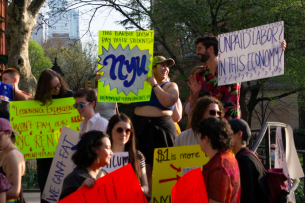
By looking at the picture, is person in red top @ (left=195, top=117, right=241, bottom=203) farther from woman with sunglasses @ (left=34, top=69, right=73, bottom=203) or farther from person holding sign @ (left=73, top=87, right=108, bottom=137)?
woman with sunglasses @ (left=34, top=69, right=73, bottom=203)

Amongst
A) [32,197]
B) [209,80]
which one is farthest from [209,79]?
[32,197]

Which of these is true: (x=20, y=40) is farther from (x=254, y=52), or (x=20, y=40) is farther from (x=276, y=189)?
(x=276, y=189)

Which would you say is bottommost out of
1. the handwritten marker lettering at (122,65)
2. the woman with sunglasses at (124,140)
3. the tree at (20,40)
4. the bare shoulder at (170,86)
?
the woman with sunglasses at (124,140)

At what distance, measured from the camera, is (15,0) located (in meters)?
10.3

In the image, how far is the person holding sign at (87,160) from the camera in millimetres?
3401

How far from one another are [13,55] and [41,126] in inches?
193

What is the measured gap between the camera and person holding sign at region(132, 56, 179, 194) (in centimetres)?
521

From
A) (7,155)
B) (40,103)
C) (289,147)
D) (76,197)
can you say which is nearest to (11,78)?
(40,103)

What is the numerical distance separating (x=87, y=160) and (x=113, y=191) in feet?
1.01

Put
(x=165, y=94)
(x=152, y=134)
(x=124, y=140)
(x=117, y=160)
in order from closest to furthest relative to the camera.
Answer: (x=117, y=160) → (x=124, y=140) → (x=165, y=94) → (x=152, y=134)

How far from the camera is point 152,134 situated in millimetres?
5270

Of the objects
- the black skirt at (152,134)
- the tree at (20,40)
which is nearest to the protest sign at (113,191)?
the black skirt at (152,134)

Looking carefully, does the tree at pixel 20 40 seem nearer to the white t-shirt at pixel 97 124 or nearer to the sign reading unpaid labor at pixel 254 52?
the white t-shirt at pixel 97 124

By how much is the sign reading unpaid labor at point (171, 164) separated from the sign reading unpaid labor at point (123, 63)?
49.4 inches
